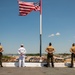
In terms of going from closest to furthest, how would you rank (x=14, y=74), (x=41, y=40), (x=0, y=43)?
(x=14, y=74), (x=0, y=43), (x=41, y=40)

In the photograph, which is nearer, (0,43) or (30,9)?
(0,43)

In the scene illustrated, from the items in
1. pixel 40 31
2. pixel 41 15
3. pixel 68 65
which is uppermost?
pixel 41 15

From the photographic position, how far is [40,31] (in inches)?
766

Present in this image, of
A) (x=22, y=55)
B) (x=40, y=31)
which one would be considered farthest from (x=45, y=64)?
(x=40, y=31)

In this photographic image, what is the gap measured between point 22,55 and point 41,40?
10.6 feet

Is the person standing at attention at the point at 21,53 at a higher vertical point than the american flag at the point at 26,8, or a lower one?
lower

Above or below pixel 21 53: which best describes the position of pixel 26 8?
above

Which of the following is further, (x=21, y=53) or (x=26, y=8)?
(x=26, y=8)

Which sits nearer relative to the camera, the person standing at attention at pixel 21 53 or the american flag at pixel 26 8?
the person standing at attention at pixel 21 53

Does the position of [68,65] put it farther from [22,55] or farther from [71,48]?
[22,55]

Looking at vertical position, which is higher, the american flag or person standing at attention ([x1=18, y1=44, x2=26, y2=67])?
the american flag

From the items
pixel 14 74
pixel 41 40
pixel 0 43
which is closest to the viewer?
pixel 14 74

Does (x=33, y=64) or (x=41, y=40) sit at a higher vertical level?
(x=41, y=40)

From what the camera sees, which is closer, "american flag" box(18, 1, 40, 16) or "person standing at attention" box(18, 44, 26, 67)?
"person standing at attention" box(18, 44, 26, 67)
